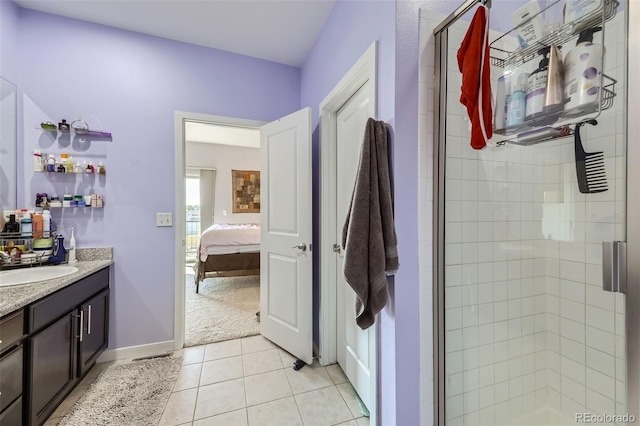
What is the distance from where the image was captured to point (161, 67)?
87.4 inches

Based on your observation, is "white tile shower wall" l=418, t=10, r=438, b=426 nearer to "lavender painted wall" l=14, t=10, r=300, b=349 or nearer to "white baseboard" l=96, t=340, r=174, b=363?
"lavender painted wall" l=14, t=10, r=300, b=349

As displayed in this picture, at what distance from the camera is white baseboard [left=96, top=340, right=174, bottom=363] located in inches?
82.5

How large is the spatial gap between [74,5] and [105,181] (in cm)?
127

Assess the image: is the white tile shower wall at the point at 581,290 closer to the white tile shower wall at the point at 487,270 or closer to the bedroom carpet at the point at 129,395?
the white tile shower wall at the point at 487,270

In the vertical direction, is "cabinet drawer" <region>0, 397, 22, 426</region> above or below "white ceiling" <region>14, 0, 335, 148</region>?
below

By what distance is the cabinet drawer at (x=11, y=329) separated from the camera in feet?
3.52

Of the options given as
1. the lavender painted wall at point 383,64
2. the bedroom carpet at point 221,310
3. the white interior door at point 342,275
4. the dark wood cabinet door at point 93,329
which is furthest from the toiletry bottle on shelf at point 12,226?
the lavender painted wall at point 383,64

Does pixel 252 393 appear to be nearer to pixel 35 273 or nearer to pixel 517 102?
pixel 35 273

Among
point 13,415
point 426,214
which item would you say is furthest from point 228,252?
point 426,214

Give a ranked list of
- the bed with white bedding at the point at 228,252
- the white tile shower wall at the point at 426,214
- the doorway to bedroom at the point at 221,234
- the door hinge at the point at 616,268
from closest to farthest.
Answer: the door hinge at the point at 616,268
the white tile shower wall at the point at 426,214
the doorway to bedroom at the point at 221,234
the bed with white bedding at the point at 228,252

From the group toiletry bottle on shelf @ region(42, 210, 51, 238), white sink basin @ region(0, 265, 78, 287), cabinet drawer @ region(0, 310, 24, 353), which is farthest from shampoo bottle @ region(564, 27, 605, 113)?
toiletry bottle on shelf @ region(42, 210, 51, 238)

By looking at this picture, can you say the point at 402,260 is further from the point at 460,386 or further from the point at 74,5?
the point at 74,5

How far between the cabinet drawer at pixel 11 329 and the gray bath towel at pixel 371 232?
1449mm

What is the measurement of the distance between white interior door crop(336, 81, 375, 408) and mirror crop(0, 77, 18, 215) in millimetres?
2287
